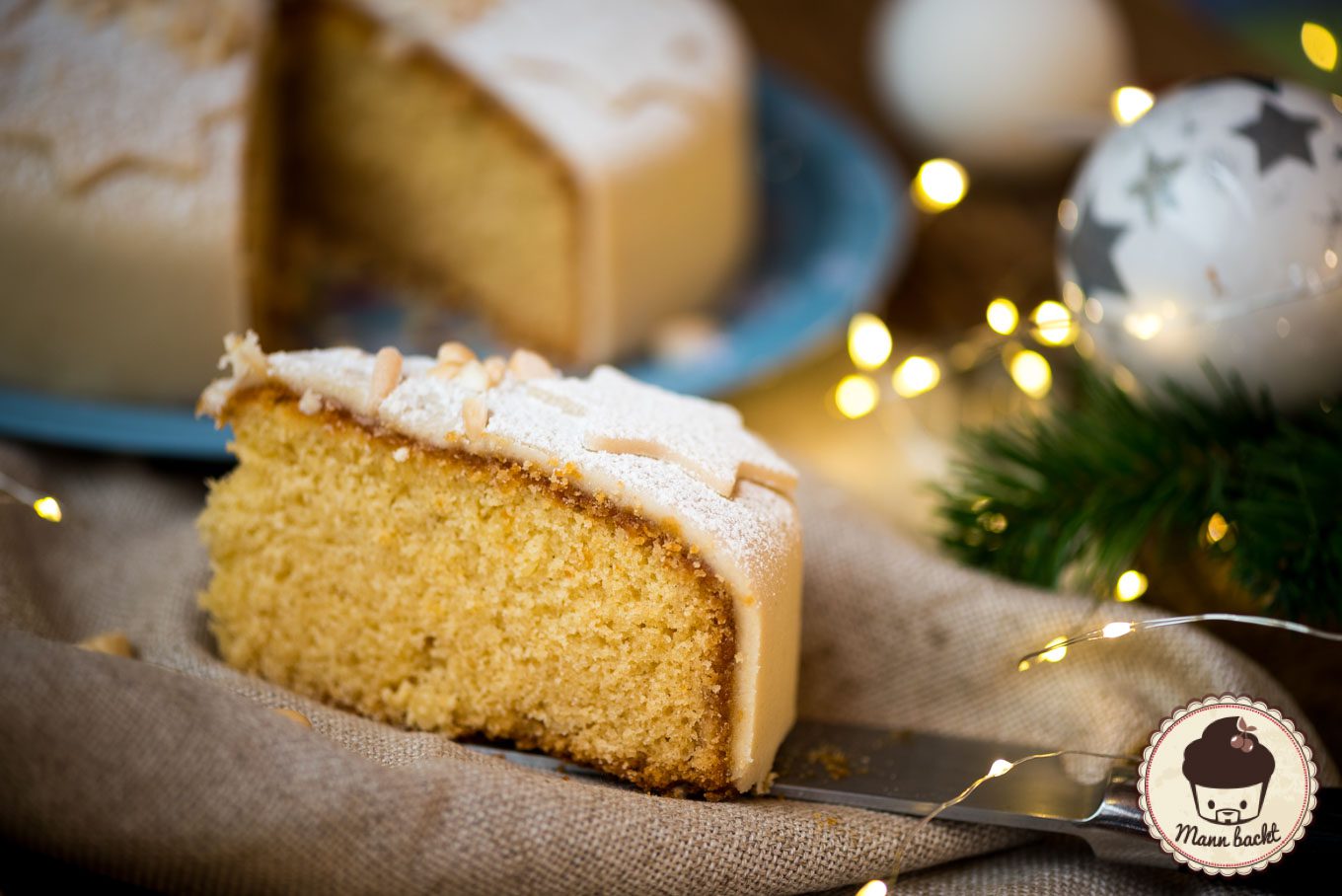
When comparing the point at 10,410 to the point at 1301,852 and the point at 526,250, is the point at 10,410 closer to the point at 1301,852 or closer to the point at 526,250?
the point at 526,250

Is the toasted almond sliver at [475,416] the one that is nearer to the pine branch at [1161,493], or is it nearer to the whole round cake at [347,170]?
the pine branch at [1161,493]

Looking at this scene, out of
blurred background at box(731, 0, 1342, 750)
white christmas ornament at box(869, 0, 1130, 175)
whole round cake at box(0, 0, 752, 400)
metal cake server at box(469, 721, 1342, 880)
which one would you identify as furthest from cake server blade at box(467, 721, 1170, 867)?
white christmas ornament at box(869, 0, 1130, 175)

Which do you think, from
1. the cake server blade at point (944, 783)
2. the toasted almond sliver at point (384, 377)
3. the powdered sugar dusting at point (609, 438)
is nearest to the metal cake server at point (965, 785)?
the cake server blade at point (944, 783)

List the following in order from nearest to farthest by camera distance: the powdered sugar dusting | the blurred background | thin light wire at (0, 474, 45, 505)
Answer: the powdered sugar dusting → thin light wire at (0, 474, 45, 505) → the blurred background

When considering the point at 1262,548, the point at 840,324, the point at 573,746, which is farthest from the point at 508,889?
the point at 840,324

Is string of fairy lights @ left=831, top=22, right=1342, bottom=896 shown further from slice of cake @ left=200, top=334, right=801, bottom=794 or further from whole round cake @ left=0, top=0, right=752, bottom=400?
whole round cake @ left=0, top=0, right=752, bottom=400

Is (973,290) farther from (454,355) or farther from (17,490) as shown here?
(17,490)
